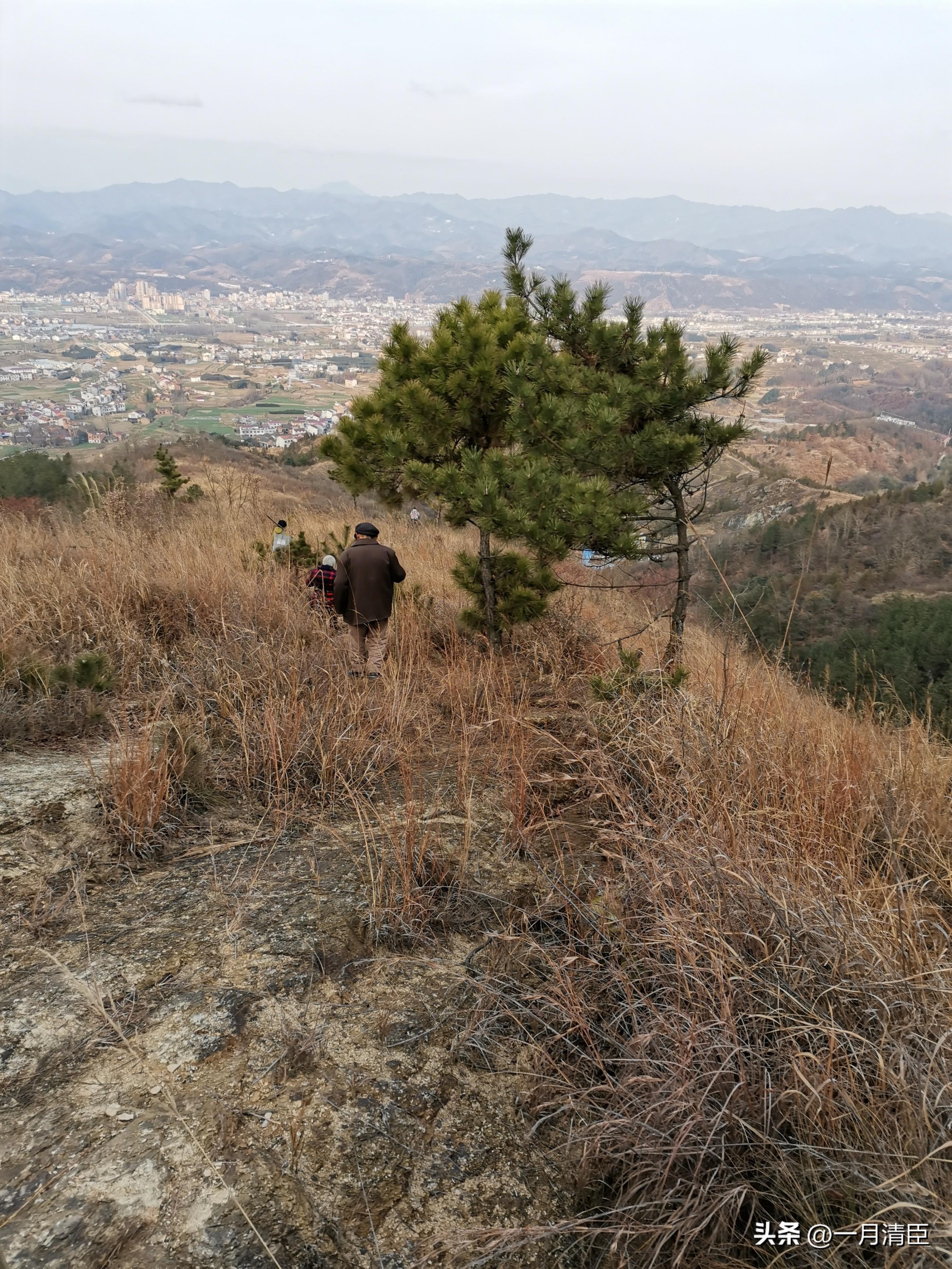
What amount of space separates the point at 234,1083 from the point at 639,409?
4.45 m

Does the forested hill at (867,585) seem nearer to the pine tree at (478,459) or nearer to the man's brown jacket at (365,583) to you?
the pine tree at (478,459)

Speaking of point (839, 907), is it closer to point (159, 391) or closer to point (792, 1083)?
point (792, 1083)

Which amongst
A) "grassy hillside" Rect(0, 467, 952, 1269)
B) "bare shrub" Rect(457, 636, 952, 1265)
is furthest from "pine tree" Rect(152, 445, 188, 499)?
"bare shrub" Rect(457, 636, 952, 1265)

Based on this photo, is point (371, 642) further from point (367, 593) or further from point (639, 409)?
point (639, 409)

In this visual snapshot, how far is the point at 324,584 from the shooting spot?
5859 millimetres

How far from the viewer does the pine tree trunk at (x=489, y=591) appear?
561cm

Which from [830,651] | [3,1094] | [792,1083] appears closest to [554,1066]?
[792,1083]

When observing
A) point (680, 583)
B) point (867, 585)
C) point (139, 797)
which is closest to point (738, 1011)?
point (139, 797)

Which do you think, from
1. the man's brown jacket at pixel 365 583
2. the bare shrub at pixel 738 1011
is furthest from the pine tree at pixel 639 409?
the bare shrub at pixel 738 1011

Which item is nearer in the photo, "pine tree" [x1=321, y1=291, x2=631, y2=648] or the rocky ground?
the rocky ground

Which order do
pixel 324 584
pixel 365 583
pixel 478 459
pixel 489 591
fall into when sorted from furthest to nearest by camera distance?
pixel 324 584
pixel 489 591
pixel 365 583
pixel 478 459

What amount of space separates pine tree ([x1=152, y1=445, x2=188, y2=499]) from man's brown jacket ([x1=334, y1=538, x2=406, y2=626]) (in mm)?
8456

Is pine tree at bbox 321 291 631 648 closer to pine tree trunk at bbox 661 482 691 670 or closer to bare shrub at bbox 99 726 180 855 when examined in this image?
pine tree trunk at bbox 661 482 691 670

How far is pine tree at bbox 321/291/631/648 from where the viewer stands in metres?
4.70
